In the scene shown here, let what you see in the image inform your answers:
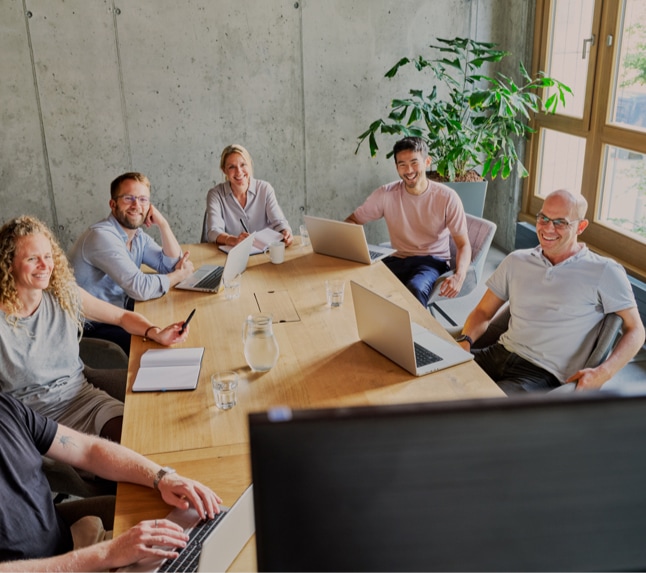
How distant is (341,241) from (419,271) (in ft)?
1.90

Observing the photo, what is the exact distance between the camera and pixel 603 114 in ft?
15.9

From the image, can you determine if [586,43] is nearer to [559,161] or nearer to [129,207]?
[559,161]

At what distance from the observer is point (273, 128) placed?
590cm

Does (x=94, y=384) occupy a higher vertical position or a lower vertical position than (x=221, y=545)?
lower

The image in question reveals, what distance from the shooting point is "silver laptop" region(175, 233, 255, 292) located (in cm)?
327

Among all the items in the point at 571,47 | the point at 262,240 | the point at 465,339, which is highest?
the point at 571,47

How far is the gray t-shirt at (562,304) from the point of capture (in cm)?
263

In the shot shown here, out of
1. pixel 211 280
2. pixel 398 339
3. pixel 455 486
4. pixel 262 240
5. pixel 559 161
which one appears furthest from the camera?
pixel 559 161

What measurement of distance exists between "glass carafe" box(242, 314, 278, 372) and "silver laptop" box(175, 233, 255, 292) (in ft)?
2.87

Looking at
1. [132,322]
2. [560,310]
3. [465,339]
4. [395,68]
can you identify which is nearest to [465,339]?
[465,339]

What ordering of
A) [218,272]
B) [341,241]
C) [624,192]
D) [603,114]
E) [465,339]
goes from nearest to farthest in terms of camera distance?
[465,339] → [218,272] → [341,241] → [624,192] → [603,114]

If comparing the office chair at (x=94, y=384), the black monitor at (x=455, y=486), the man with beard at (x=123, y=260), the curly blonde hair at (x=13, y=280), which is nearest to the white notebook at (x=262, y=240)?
the man with beard at (x=123, y=260)

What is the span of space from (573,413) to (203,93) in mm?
5435

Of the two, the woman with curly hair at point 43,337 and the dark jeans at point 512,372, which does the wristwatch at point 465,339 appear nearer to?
the dark jeans at point 512,372
